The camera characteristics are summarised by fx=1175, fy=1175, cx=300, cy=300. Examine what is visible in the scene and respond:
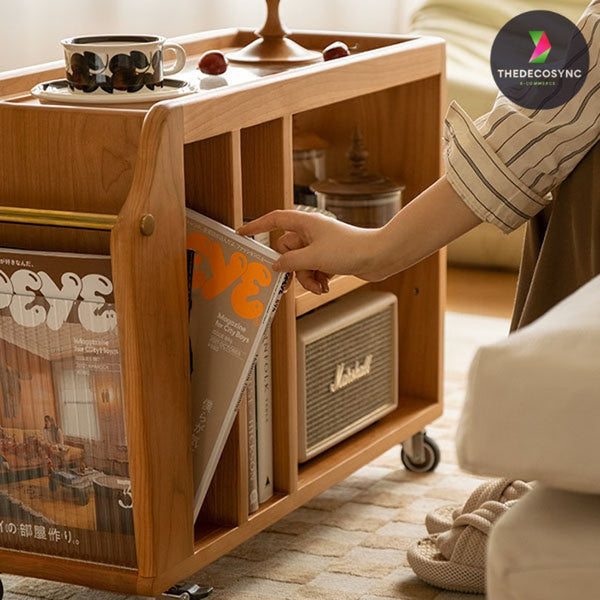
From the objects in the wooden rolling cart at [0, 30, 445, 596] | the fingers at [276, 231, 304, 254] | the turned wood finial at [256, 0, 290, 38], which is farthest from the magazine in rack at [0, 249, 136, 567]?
the turned wood finial at [256, 0, 290, 38]

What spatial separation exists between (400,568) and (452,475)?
0.33 m

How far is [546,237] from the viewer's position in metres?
1.12

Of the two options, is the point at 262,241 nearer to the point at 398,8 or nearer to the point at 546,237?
the point at 546,237

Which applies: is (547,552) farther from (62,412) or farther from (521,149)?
(62,412)

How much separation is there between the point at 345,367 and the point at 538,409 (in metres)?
1.05

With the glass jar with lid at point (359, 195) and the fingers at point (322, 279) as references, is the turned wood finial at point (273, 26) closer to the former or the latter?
the glass jar with lid at point (359, 195)

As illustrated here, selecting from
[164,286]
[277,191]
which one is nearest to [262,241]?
[277,191]

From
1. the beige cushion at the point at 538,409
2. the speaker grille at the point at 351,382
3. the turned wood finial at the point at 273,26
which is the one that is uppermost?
the turned wood finial at the point at 273,26

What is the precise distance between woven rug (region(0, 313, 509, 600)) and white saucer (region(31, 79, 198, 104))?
438 mm

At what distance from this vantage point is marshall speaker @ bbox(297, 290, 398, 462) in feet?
5.09

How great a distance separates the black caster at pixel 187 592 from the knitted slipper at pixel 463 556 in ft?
0.88

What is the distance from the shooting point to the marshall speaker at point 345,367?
5.09ft

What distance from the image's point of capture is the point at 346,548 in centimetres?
153

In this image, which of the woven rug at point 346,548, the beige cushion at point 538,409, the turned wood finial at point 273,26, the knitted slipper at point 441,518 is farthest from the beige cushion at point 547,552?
the turned wood finial at point 273,26
